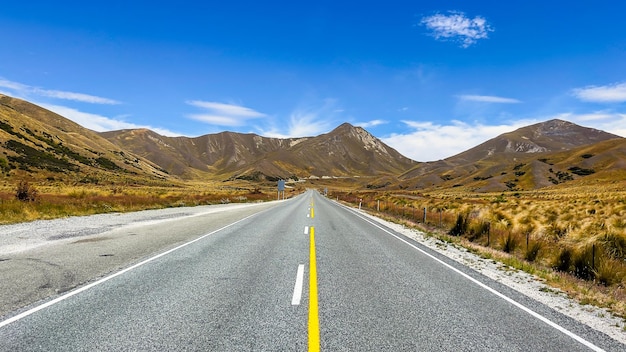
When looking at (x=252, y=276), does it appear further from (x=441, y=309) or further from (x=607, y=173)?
(x=607, y=173)

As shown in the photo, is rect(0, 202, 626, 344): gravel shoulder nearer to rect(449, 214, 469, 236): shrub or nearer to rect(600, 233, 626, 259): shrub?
rect(449, 214, 469, 236): shrub

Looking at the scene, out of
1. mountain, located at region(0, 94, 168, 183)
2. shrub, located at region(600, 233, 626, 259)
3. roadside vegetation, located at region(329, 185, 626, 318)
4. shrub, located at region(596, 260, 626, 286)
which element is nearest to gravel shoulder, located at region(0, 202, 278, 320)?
roadside vegetation, located at region(329, 185, 626, 318)

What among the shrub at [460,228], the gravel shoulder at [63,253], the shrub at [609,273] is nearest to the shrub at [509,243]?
the shrub at [460,228]

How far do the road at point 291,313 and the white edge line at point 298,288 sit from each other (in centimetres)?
2

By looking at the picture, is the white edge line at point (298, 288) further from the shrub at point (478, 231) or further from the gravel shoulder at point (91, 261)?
the shrub at point (478, 231)

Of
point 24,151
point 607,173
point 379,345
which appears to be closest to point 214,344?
point 379,345

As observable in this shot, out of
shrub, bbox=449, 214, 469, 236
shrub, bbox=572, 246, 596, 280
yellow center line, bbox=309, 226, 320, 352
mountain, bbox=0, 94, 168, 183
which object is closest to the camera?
yellow center line, bbox=309, 226, 320, 352

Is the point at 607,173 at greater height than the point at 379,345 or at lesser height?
greater

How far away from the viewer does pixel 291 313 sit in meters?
5.25

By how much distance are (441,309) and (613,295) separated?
171 inches

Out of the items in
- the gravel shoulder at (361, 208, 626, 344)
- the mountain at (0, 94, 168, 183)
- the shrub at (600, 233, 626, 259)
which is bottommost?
the gravel shoulder at (361, 208, 626, 344)

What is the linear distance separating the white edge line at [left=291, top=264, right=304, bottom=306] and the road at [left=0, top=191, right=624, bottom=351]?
0.02 meters

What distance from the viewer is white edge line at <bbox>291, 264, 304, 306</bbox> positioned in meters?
5.82

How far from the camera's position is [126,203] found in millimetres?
29516
